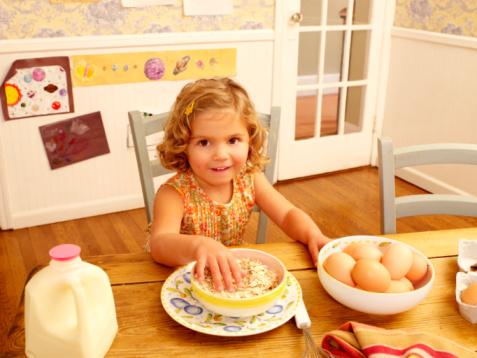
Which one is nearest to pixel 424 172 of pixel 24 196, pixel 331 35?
pixel 331 35

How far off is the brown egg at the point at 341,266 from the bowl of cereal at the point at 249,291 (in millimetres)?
80

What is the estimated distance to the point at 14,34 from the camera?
2.46 m

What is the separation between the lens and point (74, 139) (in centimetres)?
Result: 275

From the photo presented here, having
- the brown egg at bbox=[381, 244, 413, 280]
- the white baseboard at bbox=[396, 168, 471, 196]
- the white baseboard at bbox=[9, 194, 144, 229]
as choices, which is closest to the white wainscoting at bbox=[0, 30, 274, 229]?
the white baseboard at bbox=[9, 194, 144, 229]

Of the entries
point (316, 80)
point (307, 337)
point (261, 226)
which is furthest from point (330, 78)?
point (307, 337)

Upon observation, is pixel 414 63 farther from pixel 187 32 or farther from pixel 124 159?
pixel 124 159

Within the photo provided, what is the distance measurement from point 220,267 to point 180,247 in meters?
0.16

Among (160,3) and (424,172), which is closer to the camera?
(160,3)

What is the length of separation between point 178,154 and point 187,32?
1707mm

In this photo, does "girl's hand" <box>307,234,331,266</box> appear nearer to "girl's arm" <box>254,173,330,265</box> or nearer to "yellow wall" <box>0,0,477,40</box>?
"girl's arm" <box>254,173,330,265</box>

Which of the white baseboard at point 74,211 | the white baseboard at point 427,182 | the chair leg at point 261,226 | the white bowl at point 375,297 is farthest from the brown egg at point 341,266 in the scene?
the white baseboard at point 427,182

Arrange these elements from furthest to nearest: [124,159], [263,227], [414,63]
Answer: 1. [414,63]
2. [124,159]
3. [263,227]

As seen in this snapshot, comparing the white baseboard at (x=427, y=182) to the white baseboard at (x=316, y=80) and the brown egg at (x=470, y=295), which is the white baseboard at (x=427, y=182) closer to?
the white baseboard at (x=316, y=80)

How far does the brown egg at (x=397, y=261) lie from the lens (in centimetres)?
88
